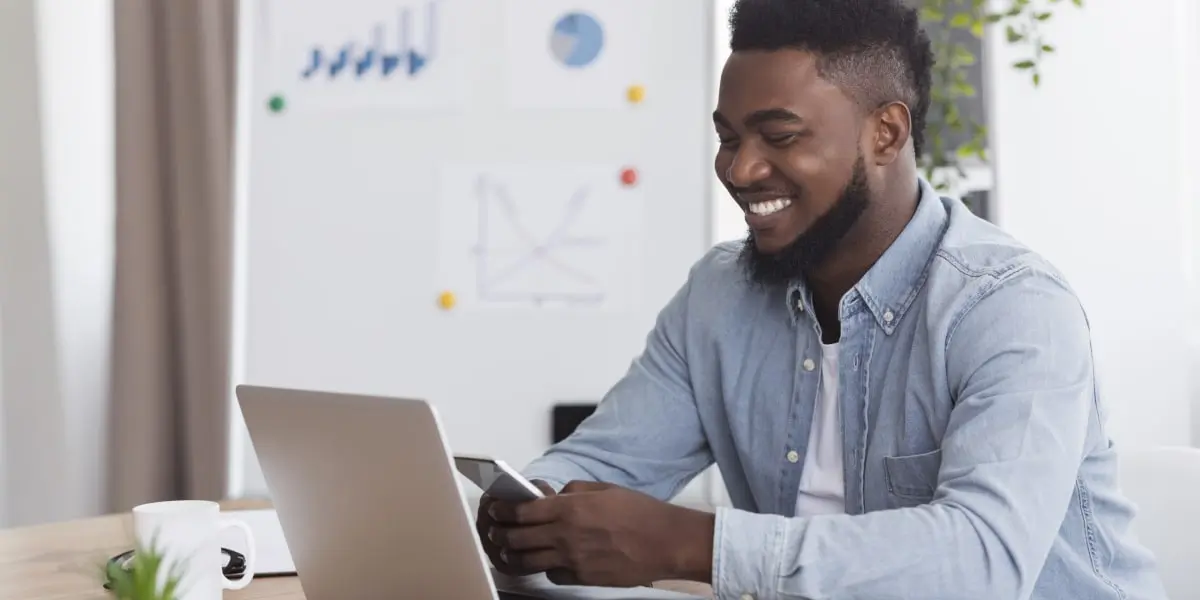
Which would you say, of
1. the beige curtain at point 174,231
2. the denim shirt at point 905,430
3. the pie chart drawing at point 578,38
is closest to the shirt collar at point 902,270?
the denim shirt at point 905,430

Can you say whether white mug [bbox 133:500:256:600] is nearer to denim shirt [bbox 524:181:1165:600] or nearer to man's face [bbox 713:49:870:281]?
denim shirt [bbox 524:181:1165:600]

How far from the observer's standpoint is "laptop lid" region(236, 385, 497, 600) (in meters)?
0.94

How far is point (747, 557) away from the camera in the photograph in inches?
42.8

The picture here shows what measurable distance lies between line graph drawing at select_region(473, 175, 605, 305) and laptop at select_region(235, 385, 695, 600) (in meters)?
1.46

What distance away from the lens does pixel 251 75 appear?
2.59 meters

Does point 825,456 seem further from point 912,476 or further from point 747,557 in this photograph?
point 747,557

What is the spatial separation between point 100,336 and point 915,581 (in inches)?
85.1

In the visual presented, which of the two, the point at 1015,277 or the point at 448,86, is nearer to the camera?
the point at 1015,277

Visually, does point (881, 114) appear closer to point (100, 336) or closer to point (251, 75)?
point (251, 75)

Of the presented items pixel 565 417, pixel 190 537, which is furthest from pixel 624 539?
pixel 565 417

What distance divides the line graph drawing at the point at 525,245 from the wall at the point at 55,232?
87cm

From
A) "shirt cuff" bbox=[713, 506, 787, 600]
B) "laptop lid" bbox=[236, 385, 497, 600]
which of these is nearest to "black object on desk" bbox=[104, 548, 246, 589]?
"laptop lid" bbox=[236, 385, 497, 600]

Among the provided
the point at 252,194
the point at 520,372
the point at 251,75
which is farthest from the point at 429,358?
the point at 251,75

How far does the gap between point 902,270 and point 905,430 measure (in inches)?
7.1
